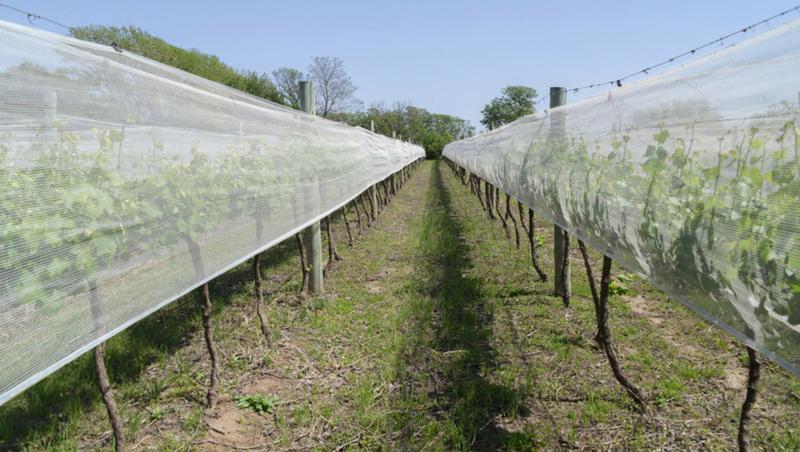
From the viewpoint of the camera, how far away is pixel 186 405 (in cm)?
259

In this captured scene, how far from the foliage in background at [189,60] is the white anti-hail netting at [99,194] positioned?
3627 centimetres

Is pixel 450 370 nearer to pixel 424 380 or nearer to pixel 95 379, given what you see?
pixel 424 380

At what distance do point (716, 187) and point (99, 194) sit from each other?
6.34ft

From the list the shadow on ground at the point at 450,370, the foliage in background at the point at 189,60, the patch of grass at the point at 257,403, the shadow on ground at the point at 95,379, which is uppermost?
the foliage in background at the point at 189,60

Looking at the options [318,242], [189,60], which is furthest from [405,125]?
[318,242]

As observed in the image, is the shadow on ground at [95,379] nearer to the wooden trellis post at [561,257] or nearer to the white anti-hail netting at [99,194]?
the white anti-hail netting at [99,194]

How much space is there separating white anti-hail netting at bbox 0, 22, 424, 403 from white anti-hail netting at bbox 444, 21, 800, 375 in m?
1.86

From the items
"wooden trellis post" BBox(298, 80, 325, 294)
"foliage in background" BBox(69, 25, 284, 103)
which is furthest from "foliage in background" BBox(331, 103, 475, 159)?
"wooden trellis post" BBox(298, 80, 325, 294)

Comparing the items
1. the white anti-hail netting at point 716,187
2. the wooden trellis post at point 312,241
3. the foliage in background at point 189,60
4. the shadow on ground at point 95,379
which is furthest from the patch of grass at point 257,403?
the foliage in background at point 189,60

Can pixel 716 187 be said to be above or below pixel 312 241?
above

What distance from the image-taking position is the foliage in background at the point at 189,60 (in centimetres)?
3525

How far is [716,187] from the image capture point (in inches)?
54.8

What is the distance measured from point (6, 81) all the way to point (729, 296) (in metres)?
2.07

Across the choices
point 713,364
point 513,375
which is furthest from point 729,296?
point 713,364
